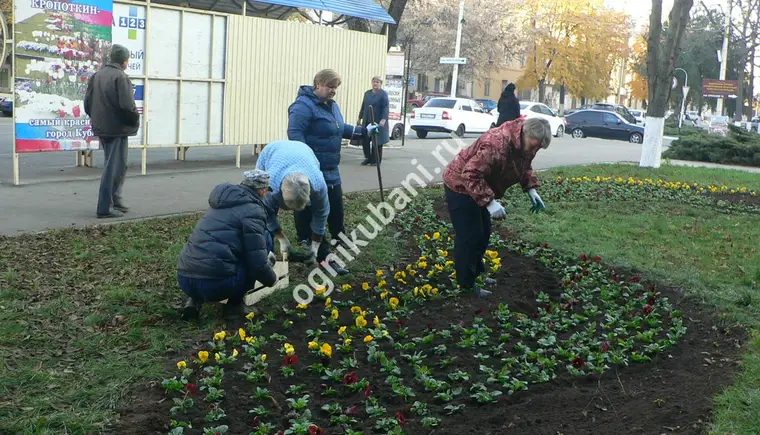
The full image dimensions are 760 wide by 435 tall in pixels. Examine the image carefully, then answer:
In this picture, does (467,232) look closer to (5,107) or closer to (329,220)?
(329,220)

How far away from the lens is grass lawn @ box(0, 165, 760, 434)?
4520mm

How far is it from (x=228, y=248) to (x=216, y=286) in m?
0.30

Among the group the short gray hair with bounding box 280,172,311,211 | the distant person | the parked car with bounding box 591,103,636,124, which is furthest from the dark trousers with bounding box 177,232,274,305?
the parked car with bounding box 591,103,636,124

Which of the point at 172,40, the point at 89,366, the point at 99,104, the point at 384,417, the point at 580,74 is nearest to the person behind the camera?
the point at 384,417

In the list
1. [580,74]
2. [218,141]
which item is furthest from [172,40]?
[580,74]

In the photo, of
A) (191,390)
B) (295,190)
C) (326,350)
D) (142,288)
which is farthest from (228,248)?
(142,288)

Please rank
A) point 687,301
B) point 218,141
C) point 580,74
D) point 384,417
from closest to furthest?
point 384,417 → point 687,301 → point 218,141 → point 580,74

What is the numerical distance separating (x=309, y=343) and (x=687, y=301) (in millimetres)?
3591

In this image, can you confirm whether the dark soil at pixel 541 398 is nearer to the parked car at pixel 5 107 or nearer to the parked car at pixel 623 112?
the parked car at pixel 5 107

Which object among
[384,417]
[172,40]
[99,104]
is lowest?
[384,417]

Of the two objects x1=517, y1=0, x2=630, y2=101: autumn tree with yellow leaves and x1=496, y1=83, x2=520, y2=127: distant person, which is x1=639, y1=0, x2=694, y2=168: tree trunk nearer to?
x1=496, y1=83, x2=520, y2=127: distant person

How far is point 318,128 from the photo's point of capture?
7.57m

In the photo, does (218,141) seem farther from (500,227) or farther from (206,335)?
(206,335)

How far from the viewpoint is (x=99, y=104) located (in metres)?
9.28
